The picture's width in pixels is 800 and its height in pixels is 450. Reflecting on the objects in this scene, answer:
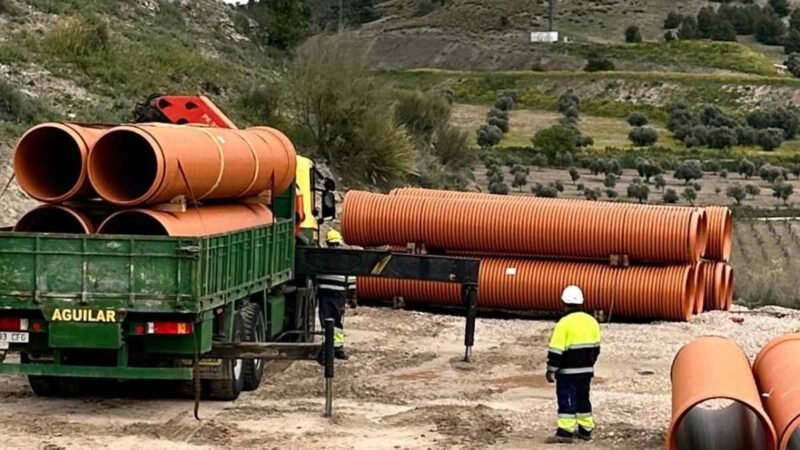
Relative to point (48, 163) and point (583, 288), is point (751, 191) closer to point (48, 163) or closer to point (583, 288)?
point (583, 288)

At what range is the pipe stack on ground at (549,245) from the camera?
22297 millimetres

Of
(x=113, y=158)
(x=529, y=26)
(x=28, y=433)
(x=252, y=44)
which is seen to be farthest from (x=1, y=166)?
(x=529, y=26)

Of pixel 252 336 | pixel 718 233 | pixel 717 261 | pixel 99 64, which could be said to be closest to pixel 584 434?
pixel 252 336

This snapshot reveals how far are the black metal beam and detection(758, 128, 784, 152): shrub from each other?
60158 millimetres

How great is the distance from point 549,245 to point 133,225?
1060 cm

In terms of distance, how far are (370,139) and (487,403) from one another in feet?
70.6

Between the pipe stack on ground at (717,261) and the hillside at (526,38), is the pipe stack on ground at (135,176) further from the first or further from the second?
the hillside at (526,38)

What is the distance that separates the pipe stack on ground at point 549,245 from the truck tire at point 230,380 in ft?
30.5

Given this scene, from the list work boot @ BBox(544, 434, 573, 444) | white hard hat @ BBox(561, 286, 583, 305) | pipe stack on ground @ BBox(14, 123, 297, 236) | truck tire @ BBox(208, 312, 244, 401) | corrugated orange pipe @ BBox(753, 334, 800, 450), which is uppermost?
pipe stack on ground @ BBox(14, 123, 297, 236)

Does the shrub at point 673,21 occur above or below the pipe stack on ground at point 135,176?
above

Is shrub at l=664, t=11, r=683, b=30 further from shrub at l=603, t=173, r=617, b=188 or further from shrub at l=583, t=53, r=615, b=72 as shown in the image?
shrub at l=603, t=173, r=617, b=188

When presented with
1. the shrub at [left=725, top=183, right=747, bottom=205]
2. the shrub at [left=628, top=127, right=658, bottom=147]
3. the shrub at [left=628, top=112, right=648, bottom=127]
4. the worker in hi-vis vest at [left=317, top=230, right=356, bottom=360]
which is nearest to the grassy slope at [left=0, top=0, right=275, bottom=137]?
the worker in hi-vis vest at [left=317, top=230, right=356, bottom=360]

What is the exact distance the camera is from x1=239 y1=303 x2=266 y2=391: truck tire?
14.4 metres

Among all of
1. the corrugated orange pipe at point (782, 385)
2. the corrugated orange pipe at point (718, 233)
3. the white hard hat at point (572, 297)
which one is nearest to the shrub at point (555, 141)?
the corrugated orange pipe at point (718, 233)
